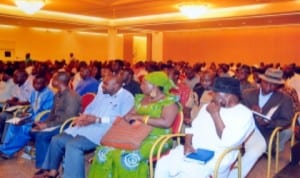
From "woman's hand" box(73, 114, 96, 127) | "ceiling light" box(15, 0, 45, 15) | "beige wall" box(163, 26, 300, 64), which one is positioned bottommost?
"woman's hand" box(73, 114, 96, 127)

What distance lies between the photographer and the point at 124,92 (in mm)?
3607

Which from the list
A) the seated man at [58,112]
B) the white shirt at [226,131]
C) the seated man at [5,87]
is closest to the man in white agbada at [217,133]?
the white shirt at [226,131]

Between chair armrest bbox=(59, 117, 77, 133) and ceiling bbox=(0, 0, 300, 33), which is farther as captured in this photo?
ceiling bbox=(0, 0, 300, 33)

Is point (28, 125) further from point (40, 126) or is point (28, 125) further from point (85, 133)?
point (85, 133)

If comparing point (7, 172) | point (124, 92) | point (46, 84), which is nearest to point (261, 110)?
point (124, 92)

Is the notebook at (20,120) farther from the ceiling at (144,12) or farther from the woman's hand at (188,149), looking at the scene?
the ceiling at (144,12)

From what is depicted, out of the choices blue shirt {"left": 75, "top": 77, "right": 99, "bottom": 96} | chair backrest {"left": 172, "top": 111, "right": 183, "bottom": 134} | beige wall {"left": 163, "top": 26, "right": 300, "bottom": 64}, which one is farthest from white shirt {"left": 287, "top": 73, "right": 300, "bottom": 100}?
beige wall {"left": 163, "top": 26, "right": 300, "bottom": 64}

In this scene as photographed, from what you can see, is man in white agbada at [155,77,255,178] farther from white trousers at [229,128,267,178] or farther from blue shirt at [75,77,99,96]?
blue shirt at [75,77,99,96]

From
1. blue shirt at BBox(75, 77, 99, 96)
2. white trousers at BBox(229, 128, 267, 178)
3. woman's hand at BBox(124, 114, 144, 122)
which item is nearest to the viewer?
woman's hand at BBox(124, 114, 144, 122)

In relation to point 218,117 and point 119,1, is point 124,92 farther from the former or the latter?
point 119,1

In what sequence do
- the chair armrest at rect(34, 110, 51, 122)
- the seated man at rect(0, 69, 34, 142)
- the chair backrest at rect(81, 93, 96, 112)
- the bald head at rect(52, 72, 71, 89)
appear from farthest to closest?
the seated man at rect(0, 69, 34, 142) → the chair backrest at rect(81, 93, 96, 112) → the chair armrest at rect(34, 110, 51, 122) → the bald head at rect(52, 72, 71, 89)

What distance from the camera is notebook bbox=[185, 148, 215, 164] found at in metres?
2.68

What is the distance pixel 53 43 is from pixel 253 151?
15.4 meters

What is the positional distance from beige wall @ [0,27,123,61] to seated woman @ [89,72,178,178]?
11.8m
